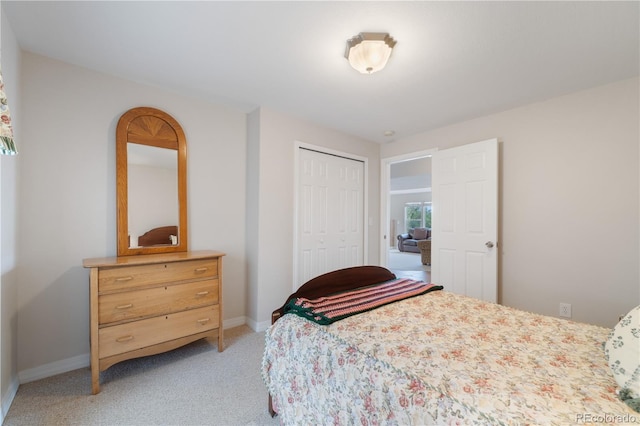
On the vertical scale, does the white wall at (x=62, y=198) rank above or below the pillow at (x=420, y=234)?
above

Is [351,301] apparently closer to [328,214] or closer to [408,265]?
[328,214]

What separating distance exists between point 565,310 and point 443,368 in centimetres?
251

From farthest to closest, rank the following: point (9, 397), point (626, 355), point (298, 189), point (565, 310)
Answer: point (298, 189) → point (565, 310) → point (9, 397) → point (626, 355)

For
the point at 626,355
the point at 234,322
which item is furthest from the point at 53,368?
the point at 626,355

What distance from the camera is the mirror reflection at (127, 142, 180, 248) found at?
240cm

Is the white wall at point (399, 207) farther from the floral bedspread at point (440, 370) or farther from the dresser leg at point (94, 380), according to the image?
the dresser leg at point (94, 380)

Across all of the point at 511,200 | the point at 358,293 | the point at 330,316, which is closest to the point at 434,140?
the point at 511,200

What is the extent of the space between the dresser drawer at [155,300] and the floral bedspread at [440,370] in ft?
3.47

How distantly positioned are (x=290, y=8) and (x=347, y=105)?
4.57ft

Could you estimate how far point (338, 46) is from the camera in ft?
6.12

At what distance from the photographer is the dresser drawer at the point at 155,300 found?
1.90m

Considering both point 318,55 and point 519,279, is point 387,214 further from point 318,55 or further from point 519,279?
point 318,55

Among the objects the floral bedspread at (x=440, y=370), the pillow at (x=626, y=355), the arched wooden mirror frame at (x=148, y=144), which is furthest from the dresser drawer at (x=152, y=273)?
the pillow at (x=626, y=355)

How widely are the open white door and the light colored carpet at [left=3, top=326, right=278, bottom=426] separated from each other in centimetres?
242
